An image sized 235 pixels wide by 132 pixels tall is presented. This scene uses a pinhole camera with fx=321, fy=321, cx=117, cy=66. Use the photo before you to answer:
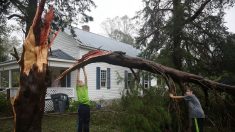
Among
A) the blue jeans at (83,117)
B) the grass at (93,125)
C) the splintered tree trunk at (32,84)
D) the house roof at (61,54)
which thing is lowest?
the grass at (93,125)

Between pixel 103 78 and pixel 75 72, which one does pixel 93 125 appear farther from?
pixel 103 78

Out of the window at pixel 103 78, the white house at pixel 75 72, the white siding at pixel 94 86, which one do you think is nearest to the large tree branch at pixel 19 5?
the white house at pixel 75 72

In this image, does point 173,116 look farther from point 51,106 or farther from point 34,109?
point 51,106

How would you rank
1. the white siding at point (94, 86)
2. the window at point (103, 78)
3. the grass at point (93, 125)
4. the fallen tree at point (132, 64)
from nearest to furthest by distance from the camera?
the fallen tree at point (132, 64) → the grass at point (93, 125) → the white siding at point (94, 86) → the window at point (103, 78)

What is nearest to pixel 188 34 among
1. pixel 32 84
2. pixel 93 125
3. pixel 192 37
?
pixel 192 37

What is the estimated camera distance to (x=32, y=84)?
165 inches

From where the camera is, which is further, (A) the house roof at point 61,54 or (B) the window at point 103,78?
(B) the window at point 103,78

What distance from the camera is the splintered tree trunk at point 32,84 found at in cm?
414

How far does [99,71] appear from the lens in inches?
902

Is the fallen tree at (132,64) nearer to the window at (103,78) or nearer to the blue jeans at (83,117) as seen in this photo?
the blue jeans at (83,117)

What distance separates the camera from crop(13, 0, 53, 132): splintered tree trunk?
4141mm

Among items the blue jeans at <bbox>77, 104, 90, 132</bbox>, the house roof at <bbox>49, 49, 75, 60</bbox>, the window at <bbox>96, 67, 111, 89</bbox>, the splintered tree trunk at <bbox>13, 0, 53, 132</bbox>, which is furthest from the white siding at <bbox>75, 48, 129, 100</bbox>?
the splintered tree trunk at <bbox>13, 0, 53, 132</bbox>

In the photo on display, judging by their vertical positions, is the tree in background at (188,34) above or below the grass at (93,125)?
above

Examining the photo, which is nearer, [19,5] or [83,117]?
[83,117]
